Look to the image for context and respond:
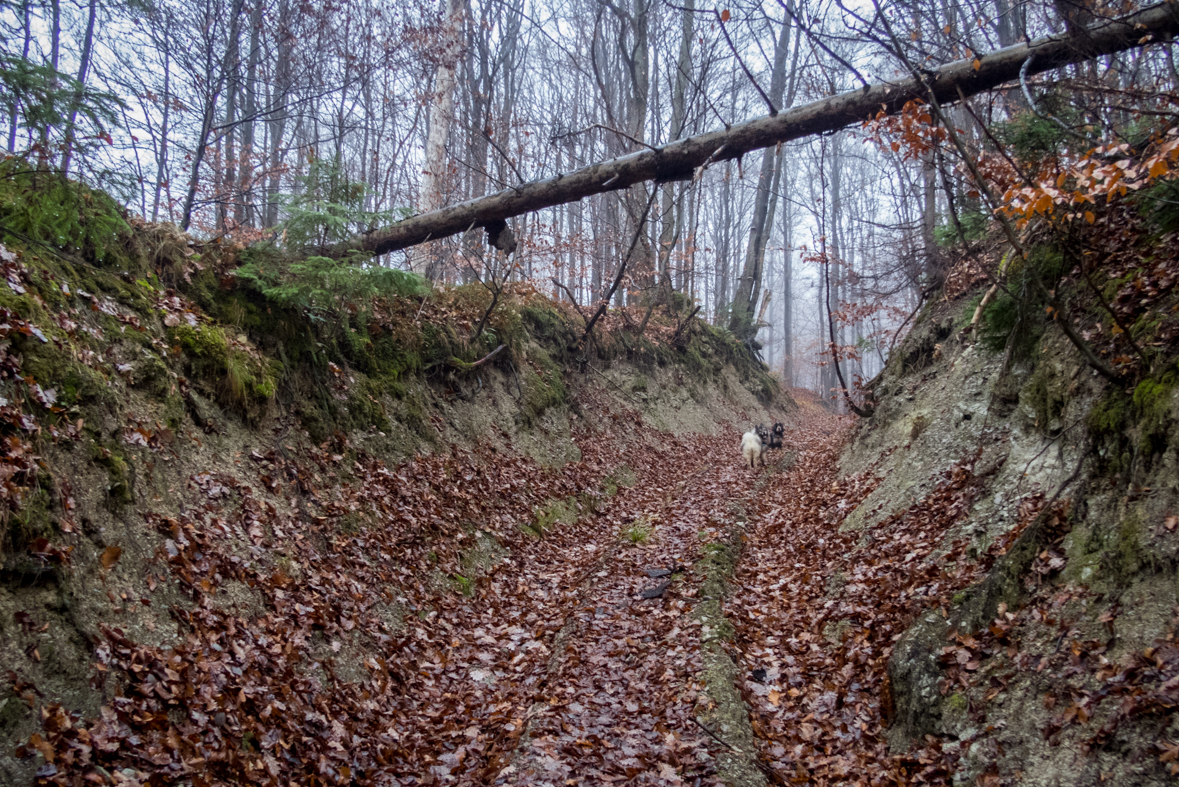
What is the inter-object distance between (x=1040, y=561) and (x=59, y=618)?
6236 mm

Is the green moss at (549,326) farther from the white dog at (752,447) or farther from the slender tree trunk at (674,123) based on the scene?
the white dog at (752,447)

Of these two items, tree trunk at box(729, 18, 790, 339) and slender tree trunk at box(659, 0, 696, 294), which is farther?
tree trunk at box(729, 18, 790, 339)

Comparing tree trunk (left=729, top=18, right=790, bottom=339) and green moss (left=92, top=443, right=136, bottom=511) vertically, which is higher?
tree trunk (left=729, top=18, right=790, bottom=339)

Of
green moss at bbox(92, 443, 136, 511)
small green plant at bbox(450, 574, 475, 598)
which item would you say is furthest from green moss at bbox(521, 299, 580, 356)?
green moss at bbox(92, 443, 136, 511)

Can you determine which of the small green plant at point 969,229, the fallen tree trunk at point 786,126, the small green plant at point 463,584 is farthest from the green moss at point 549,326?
the small green plant at point 969,229

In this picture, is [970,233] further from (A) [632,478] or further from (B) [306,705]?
(B) [306,705]

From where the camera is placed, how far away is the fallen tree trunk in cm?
602

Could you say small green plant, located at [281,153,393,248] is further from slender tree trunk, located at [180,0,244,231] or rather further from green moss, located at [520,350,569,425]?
green moss, located at [520,350,569,425]

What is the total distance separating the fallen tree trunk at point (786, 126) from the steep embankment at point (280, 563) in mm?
1588

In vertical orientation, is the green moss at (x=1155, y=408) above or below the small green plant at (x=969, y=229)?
below

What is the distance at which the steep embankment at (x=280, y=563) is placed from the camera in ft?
11.9

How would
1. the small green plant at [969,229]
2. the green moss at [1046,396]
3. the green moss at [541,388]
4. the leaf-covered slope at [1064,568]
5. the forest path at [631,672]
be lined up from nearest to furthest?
the leaf-covered slope at [1064,568]
the forest path at [631,672]
the green moss at [1046,396]
the small green plant at [969,229]
the green moss at [541,388]

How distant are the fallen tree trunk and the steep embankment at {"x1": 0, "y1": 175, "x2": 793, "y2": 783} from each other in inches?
62.5

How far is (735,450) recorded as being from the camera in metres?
17.4
